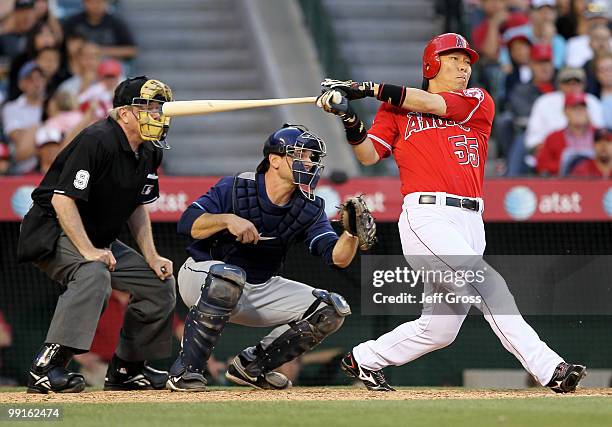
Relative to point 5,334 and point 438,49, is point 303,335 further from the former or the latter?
point 5,334

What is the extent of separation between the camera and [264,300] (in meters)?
6.24

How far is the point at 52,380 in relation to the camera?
19.6 ft

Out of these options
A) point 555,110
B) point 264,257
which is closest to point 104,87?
point 555,110

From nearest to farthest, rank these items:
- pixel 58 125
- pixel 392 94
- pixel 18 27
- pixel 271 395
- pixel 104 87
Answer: pixel 392 94, pixel 271 395, pixel 58 125, pixel 104 87, pixel 18 27

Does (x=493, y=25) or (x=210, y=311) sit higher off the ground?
(x=493, y=25)

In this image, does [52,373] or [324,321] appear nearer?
Result: [52,373]

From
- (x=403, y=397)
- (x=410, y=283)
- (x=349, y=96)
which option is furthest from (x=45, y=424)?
(x=410, y=283)

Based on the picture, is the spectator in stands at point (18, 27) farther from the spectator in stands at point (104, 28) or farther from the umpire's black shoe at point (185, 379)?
the umpire's black shoe at point (185, 379)

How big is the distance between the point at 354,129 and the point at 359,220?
0.43 meters

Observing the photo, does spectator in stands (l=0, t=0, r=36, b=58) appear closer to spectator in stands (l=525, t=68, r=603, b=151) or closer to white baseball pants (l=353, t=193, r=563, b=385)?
spectator in stands (l=525, t=68, r=603, b=151)

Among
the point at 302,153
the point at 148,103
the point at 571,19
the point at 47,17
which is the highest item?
the point at 571,19

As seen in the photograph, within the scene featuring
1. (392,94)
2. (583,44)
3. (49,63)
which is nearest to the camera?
(392,94)

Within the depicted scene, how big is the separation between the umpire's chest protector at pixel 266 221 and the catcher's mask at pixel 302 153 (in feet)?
0.43

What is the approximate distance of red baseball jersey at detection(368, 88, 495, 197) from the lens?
19.2ft
